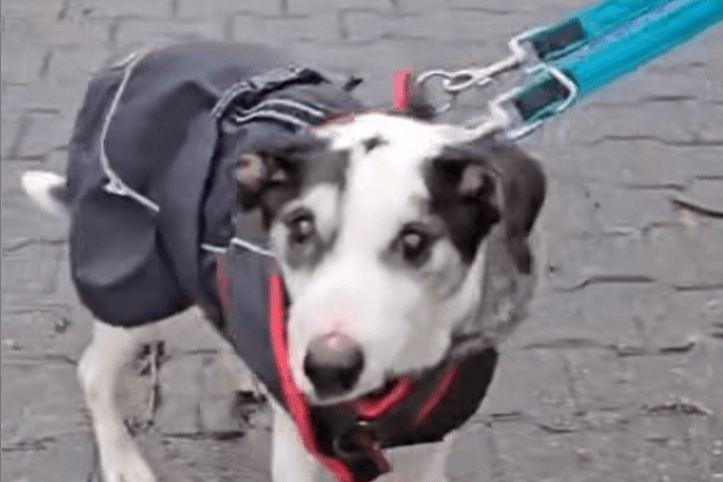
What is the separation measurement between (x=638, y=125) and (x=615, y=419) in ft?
5.58

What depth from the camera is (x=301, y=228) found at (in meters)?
2.81

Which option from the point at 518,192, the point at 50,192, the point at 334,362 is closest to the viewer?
the point at 334,362

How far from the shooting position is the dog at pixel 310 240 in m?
2.74

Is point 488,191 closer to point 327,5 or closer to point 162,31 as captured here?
point 162,31

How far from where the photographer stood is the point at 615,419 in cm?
448

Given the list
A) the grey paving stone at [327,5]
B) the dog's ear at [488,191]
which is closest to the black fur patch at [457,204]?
the dog's ear at [488,191]

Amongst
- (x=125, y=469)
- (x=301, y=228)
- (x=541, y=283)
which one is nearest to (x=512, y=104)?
(x=541, y=283)

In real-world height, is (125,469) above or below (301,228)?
below

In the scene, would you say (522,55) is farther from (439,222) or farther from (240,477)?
(240,477)

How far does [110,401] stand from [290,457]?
38.5 inches

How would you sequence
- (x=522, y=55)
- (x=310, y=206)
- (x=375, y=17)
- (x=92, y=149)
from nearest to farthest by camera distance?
(x=310, y=206)
(x=522, y=55)
(x=92, y=149)
(x=375, y=17)

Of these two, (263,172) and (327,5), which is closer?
(263,172)

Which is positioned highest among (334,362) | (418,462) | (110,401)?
(334,362)

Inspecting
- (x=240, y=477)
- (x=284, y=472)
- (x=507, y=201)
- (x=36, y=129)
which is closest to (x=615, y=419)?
(x=240, y=477)
